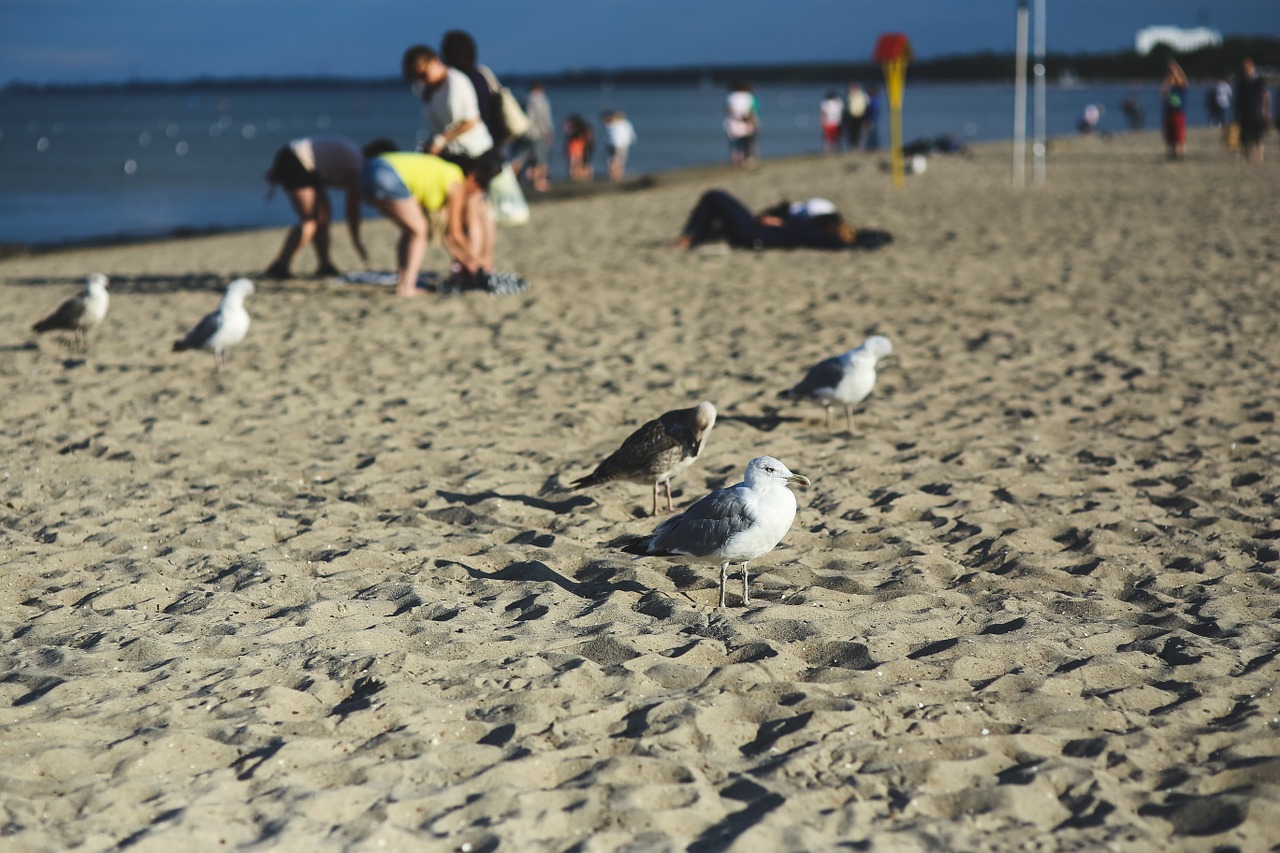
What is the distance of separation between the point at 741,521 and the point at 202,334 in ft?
17.3

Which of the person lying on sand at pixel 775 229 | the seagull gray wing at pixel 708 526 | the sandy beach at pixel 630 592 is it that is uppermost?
the person lying on sand at pixel 775 229

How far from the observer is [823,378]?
653cm

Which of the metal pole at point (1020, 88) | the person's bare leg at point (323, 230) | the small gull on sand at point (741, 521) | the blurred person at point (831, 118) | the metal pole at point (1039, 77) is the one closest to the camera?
the small gull on sand at point (741, 521)

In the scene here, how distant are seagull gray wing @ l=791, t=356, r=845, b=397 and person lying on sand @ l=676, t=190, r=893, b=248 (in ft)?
23.4

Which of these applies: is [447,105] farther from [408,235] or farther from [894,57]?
[894,57]

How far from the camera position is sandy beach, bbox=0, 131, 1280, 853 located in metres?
3.16

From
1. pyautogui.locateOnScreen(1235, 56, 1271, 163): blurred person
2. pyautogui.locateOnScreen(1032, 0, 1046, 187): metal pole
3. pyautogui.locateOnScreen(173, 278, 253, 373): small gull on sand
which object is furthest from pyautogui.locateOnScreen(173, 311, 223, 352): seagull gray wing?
pyautogui.locateOnScreen(1235, 56, 1271, 163): blurred person

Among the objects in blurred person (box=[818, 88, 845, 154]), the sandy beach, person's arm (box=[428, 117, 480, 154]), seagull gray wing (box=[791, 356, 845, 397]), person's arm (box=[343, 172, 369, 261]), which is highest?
blurred person (box=[818, 88, 845, 154])

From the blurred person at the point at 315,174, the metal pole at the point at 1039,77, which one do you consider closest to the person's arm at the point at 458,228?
the blurred person at the point at 315,174

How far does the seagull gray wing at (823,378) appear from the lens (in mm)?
6453

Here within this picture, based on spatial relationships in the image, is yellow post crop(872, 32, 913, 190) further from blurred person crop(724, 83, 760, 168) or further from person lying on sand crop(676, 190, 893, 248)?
blurred person crop(724, 83, 760, 168)

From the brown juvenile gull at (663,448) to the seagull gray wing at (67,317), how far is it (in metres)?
5.45

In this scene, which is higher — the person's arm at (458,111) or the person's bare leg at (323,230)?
the person's arm at (458,111)

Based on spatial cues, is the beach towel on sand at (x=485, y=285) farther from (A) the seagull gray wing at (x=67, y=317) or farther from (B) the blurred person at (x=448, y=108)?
(A) the seagull gray wing at (x=67, y=317)
